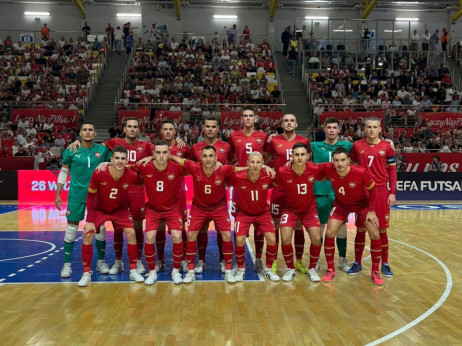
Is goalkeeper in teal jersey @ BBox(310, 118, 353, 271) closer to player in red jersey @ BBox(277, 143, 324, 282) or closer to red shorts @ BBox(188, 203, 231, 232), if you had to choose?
player in red jersey @ BBox(277, 143, 324, 282)

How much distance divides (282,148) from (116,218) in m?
2.67

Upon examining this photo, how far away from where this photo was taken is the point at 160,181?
22.1 ft

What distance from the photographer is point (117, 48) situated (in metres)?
28.1

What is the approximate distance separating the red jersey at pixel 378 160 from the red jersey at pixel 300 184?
2.33 feet

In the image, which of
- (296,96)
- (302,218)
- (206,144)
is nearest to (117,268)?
(206,144)

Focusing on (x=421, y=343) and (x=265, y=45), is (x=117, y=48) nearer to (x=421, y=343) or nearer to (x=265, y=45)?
(x=265, y=45)

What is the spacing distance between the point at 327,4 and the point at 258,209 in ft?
89.1

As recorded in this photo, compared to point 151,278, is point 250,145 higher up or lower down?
higher up

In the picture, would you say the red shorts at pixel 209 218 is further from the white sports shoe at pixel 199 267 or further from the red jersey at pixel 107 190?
the red jersey at pixel 107 190

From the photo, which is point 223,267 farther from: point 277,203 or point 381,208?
point 381,208

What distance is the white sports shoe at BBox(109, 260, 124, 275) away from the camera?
7.01m

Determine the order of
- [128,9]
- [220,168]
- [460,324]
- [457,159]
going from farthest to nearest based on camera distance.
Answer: [128,9] → [457,159] → [220,168] → [460,324]

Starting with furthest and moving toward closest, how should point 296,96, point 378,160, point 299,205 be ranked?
point 296,96 < point 378,160 < point 299,205

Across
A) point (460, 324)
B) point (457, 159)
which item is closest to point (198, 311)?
point (460, 324)
